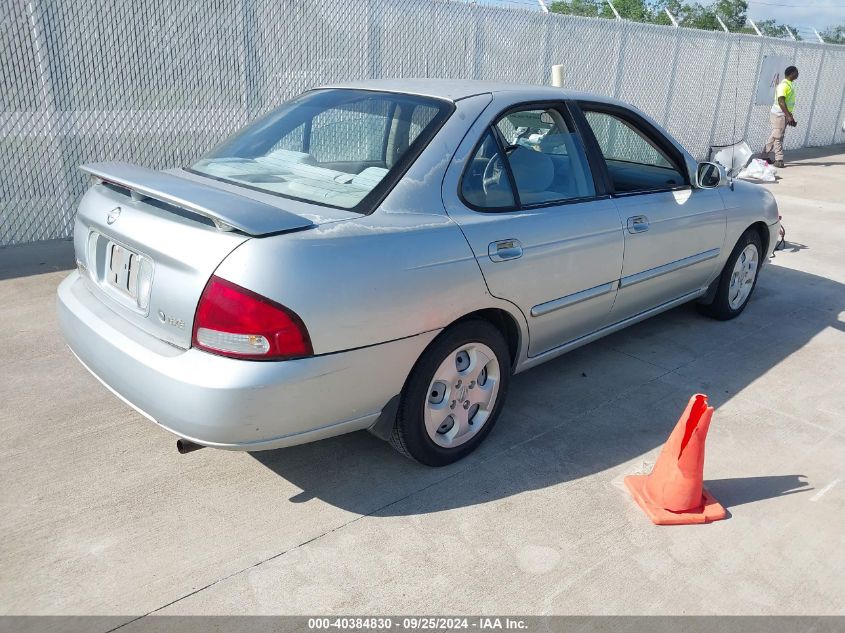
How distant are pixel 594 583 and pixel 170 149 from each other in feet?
19.9

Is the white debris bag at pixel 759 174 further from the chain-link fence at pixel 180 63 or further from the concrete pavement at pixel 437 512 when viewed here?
the concrete pavement at pixel 437 512

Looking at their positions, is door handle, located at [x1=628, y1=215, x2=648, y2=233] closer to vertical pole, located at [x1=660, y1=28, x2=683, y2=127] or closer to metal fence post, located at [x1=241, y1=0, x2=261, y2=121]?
metal fence post, located at [x1=241, y1=0, x2=261, y2=121]

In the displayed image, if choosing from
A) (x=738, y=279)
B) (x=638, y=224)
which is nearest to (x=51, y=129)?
(x=638, y=224)

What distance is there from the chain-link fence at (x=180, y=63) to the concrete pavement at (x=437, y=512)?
2.76 metres

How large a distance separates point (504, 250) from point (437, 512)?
119 centimetres

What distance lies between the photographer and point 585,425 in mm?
3789

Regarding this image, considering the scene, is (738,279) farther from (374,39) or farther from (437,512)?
(374,39)

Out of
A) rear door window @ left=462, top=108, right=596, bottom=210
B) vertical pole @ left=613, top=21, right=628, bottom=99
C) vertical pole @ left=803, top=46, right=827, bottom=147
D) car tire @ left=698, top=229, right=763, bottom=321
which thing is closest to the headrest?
rear door window @ left=462, top=108, right=596, bottom=210

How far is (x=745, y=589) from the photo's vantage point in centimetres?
266

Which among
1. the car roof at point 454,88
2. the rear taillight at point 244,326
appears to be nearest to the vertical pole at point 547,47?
the car roof at point 454,88

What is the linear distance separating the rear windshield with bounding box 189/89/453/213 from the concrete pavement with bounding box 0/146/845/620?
1.25 meters

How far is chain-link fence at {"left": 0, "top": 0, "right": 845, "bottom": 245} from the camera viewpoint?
628 centimetres

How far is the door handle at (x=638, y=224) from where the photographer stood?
3.98 metres

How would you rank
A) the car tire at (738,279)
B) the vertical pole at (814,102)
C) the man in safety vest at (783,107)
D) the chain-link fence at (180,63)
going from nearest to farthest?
the car tire at (738,279), the chain-link fence at (180,63), the man in safety vest at (783,107), the vertical pole at (814,102)
